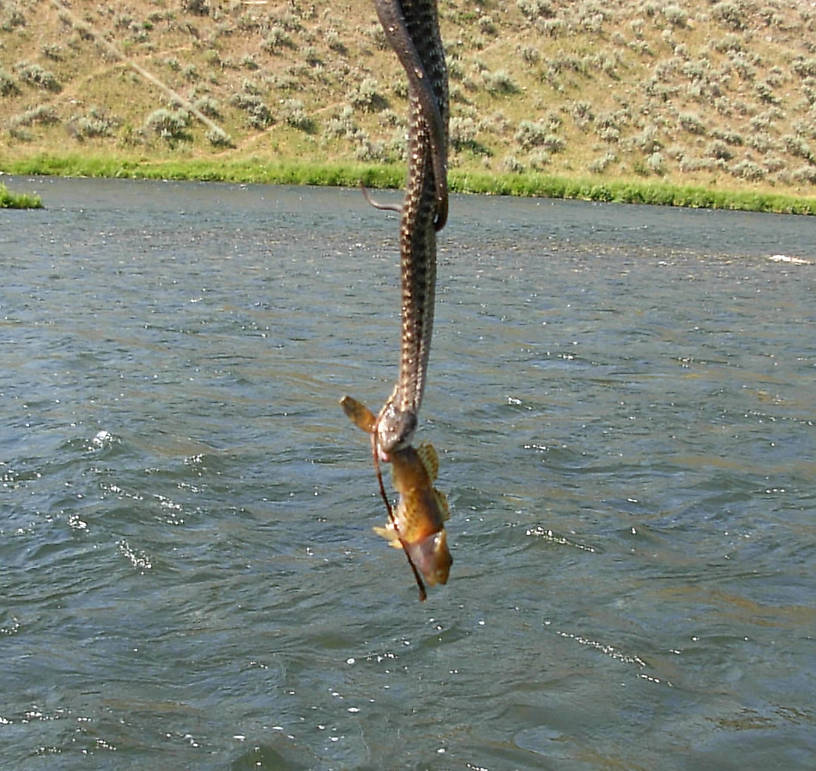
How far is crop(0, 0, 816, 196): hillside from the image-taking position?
189 feet

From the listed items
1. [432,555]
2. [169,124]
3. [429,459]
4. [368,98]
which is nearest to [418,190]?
[429,459]

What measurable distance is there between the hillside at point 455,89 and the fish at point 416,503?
52.2m

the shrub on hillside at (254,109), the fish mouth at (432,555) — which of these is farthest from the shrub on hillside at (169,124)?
the fish mouth at (432,555)

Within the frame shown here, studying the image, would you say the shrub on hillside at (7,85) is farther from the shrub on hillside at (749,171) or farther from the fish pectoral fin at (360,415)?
the fish pectoral fin at (360,415)

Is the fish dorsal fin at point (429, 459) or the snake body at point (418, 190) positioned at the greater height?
the snake body at point (418, 190)

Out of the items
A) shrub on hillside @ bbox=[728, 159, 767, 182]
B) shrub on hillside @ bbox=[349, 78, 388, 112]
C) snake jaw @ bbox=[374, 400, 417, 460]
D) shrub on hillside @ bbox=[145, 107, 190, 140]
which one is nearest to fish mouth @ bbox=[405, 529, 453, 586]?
snake jaw @ bbox=[374, 400, 417, 460]

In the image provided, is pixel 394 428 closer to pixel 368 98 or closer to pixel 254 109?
pixel 254 109

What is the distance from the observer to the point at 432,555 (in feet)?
8.92

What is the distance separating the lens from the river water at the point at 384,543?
6.10 metres

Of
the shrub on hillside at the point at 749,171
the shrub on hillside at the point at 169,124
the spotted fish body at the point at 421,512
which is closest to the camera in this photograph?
the spotted fish body at the point at 421,512

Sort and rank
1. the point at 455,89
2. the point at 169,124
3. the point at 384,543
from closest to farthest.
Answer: the point at 384,543, the point at 169,124, the point at 455,89

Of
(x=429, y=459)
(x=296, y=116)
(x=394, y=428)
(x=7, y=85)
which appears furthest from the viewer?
(x=296, y=116)

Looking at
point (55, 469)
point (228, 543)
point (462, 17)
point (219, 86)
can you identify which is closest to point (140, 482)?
point (55, 469)

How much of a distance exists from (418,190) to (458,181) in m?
45.7
